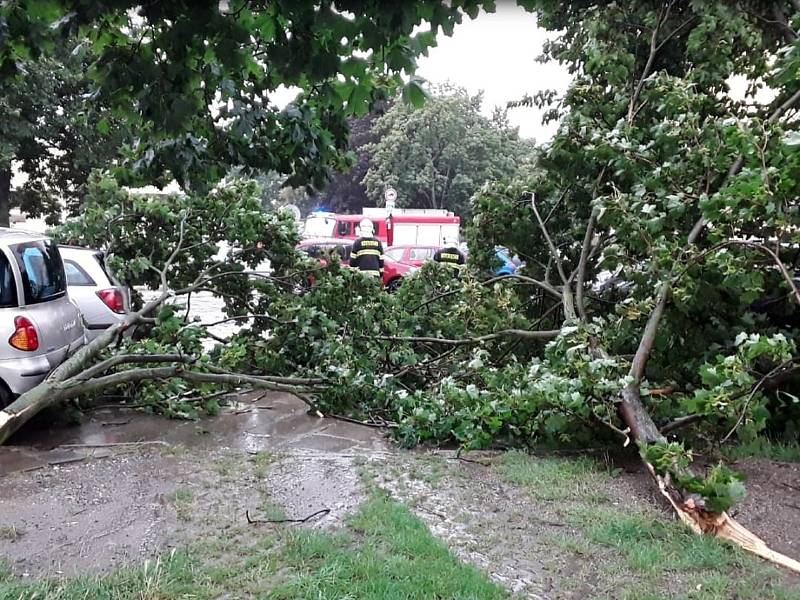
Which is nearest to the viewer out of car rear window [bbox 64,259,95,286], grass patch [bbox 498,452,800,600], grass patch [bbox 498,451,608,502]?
grass patch [bbox 498,452,800,600]

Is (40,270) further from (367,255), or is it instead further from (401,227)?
(401,227)

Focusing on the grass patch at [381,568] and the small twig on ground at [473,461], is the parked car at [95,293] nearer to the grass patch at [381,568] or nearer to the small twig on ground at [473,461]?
the small twig on ground at [473,461]

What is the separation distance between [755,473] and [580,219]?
3.67 metres

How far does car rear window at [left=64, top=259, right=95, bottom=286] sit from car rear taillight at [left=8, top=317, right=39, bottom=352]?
2.97 metres

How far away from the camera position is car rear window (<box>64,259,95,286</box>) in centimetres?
790

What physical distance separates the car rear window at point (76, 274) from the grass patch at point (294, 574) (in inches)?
228

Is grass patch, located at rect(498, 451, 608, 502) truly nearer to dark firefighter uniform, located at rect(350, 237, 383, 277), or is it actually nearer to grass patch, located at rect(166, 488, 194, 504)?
grass patch, located at rect(166, 488, 194, 504)

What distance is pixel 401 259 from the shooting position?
16.6 metres

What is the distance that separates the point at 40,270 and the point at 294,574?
13.2 ft

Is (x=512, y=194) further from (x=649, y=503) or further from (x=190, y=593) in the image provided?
(x=190, y=593)

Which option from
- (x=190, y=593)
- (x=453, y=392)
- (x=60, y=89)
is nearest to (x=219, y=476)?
(x=190, y=593)

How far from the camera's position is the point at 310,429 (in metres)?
5.92

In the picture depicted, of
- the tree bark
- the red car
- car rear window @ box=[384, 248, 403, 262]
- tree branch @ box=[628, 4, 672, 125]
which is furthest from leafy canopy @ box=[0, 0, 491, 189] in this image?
the tree bark

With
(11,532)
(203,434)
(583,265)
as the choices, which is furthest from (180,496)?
(583,265)
